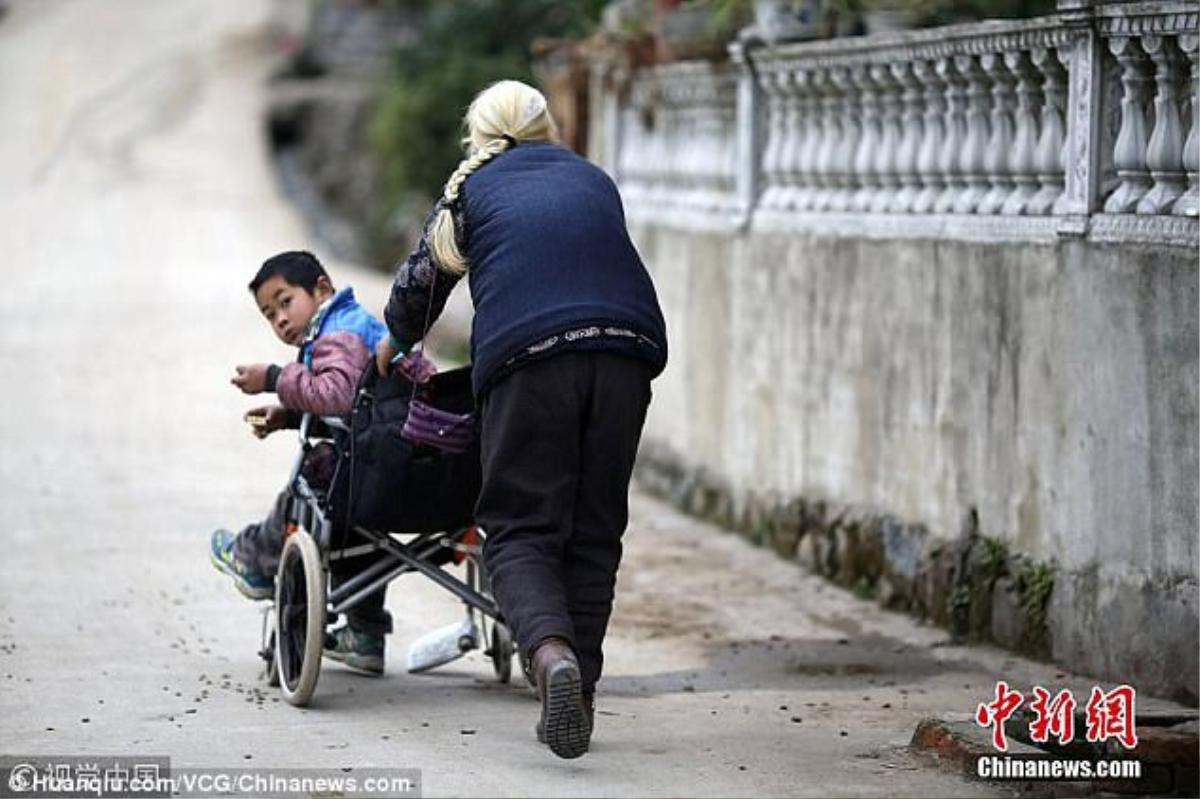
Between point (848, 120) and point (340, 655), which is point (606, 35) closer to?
point (848, 120)

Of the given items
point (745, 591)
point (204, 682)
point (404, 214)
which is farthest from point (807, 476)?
point (404, 214)

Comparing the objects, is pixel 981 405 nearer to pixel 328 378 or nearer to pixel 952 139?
pixel 952 139

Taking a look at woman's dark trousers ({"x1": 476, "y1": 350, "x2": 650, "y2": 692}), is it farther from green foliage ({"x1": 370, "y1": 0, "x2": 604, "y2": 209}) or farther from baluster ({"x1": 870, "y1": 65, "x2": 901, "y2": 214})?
green foliage ({"x1": 370, "y1": 0, "x2": 604, "y2": 209})

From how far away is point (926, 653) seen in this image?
355 inches

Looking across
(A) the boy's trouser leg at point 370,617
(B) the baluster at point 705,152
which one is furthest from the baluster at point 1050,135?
(B) the baluster at point 705,152

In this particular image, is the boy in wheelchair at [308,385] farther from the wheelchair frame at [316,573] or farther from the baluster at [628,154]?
the baluster at [628,154]

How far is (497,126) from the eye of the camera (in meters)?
7.03

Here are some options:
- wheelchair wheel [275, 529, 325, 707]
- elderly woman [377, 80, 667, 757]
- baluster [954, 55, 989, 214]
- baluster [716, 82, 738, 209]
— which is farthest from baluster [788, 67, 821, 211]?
elderly woman [377, 80, 667, 757]

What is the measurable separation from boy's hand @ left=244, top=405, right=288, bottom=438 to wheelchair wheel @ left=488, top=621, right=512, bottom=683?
104cm

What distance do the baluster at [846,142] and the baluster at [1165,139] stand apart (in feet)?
9.63

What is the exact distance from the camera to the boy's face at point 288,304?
311 inches

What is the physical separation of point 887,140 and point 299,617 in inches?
161

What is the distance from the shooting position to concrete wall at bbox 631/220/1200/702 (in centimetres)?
760

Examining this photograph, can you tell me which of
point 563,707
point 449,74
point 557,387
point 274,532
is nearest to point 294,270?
point 274,532
